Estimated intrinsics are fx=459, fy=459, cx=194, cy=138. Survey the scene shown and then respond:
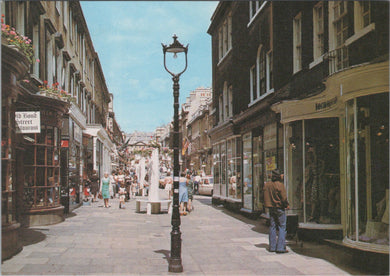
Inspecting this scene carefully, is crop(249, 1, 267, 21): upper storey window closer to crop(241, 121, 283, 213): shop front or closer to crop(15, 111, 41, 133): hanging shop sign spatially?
crop(241, 121, 283, 213): shop front

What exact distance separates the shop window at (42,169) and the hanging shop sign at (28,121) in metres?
3.56

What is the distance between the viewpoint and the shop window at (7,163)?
9.12m

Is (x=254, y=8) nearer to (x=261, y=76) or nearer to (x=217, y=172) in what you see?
(x=261, y=76)

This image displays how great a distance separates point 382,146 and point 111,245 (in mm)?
6690

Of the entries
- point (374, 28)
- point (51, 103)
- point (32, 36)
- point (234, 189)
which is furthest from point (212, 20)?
point (374, 28)

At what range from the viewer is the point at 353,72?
28.0 feet

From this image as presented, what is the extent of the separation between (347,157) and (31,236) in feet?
27.7

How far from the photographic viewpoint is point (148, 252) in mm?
10539

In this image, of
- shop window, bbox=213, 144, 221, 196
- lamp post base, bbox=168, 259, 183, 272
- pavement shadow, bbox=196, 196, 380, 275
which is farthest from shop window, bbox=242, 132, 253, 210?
lamp post base, bbox=168, 259, 183, 272

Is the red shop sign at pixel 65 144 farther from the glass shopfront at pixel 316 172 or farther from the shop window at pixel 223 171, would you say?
the glass shopfront at pixel 316 172

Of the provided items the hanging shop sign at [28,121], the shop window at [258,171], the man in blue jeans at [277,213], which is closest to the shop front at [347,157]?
the man in blue jeans at [277,213]

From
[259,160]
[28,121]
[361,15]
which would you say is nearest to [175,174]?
[28,121]

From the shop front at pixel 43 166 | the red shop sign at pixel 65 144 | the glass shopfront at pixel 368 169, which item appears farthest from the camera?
the red shop sign at pixel 65 144

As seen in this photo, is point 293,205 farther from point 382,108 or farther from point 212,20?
point 212,20
